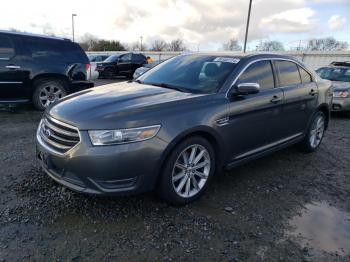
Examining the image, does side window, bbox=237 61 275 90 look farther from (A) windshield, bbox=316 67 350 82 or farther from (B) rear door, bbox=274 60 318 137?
(A) windshield, bbox=316 67 350 82

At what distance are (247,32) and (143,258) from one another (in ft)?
73.2

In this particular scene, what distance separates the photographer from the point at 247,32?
2267 centimetres

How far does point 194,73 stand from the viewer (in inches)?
163

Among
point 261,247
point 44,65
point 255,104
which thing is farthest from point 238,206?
point 44,65

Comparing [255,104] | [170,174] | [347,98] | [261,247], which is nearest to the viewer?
[261,247]

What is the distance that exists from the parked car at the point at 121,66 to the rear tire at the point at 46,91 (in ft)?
39.3

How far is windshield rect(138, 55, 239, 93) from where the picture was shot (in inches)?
151

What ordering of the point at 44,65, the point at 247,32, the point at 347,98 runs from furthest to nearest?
1. the point at 247,32
2. the point at 347,98
3. the point at 44,65

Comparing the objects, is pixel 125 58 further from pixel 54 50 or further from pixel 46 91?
pixel 46 91

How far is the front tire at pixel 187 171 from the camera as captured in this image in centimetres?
317

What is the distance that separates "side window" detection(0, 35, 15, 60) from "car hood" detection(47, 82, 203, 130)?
4.44 metres

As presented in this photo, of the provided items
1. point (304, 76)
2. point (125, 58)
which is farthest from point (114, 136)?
point (125, 58)

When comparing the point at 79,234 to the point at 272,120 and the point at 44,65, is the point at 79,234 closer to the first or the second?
the point at 272,120

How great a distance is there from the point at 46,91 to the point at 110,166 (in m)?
5.80
